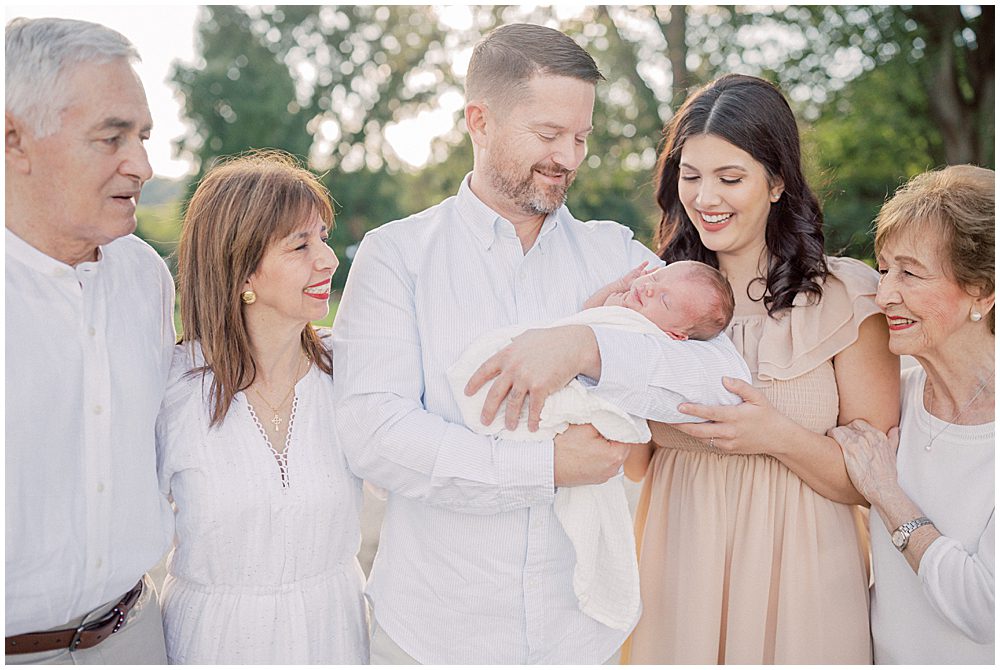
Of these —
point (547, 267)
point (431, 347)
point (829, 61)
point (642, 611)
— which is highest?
point (829, 61)

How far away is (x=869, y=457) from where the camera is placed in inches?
89.3

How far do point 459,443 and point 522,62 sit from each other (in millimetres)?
996

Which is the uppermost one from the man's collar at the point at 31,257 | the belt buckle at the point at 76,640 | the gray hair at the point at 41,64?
the gray hair at the point at 41,64

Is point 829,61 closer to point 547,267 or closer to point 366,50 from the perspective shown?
point 547,267

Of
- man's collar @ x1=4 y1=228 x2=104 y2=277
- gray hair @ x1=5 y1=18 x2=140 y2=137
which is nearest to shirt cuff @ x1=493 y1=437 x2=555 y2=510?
man's collar @ x1=4 y1=228 x2=104 y2=277

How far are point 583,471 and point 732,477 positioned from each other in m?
0.62

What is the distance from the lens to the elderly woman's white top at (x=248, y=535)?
2.17 m

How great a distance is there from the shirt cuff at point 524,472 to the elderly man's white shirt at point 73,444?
0.84 metres

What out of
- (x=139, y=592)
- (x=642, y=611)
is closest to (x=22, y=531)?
(x=139, y=592)

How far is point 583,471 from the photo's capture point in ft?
6.70

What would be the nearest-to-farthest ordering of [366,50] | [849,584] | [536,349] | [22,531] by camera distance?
[22,531] → [536,349] → [849,584] → [366,50]

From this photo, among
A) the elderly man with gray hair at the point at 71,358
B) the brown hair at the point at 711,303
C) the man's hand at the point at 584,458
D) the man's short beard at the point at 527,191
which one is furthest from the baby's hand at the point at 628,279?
the elderly man with gray hair at the point at 71,358

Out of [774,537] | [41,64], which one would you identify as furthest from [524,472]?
[41,64]

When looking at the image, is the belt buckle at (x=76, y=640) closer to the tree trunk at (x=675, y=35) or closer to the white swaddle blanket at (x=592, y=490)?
the white swaddle blanket at (x=592, y=490)
